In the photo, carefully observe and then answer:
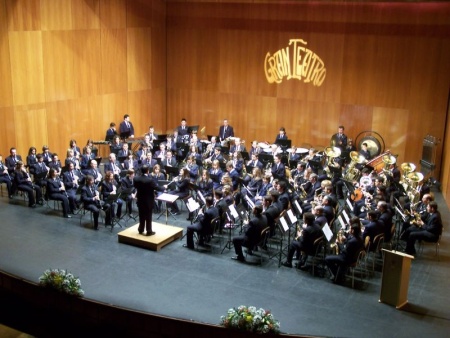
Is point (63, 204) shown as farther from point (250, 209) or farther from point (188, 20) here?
point (188, 20)

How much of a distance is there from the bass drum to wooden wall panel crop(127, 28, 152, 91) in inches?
332

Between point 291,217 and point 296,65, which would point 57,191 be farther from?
point 296,65

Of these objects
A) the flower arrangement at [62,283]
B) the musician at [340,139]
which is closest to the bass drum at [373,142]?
the musician at [340,139]

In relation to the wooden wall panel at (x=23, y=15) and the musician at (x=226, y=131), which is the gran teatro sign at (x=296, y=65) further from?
the wooden wall panel at (x=23, y=15)

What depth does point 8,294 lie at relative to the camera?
8711 millimetres

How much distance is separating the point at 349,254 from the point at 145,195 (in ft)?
14.7

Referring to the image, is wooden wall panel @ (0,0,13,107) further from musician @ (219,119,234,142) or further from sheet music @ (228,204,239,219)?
sheet music @ (228,204,239,219)

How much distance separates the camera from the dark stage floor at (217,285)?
9.45 metres

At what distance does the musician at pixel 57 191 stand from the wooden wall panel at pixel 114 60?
20.8 ft

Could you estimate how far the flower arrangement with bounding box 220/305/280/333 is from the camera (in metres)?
7.52

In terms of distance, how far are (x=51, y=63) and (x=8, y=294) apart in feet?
35.5

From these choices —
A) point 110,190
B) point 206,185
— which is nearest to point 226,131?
point 206,185

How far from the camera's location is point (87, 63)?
62.7 ft

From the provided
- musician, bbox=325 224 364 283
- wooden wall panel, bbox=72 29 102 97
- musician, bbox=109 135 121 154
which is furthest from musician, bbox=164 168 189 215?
wooden wall panel, bbox=72 29 102 97
